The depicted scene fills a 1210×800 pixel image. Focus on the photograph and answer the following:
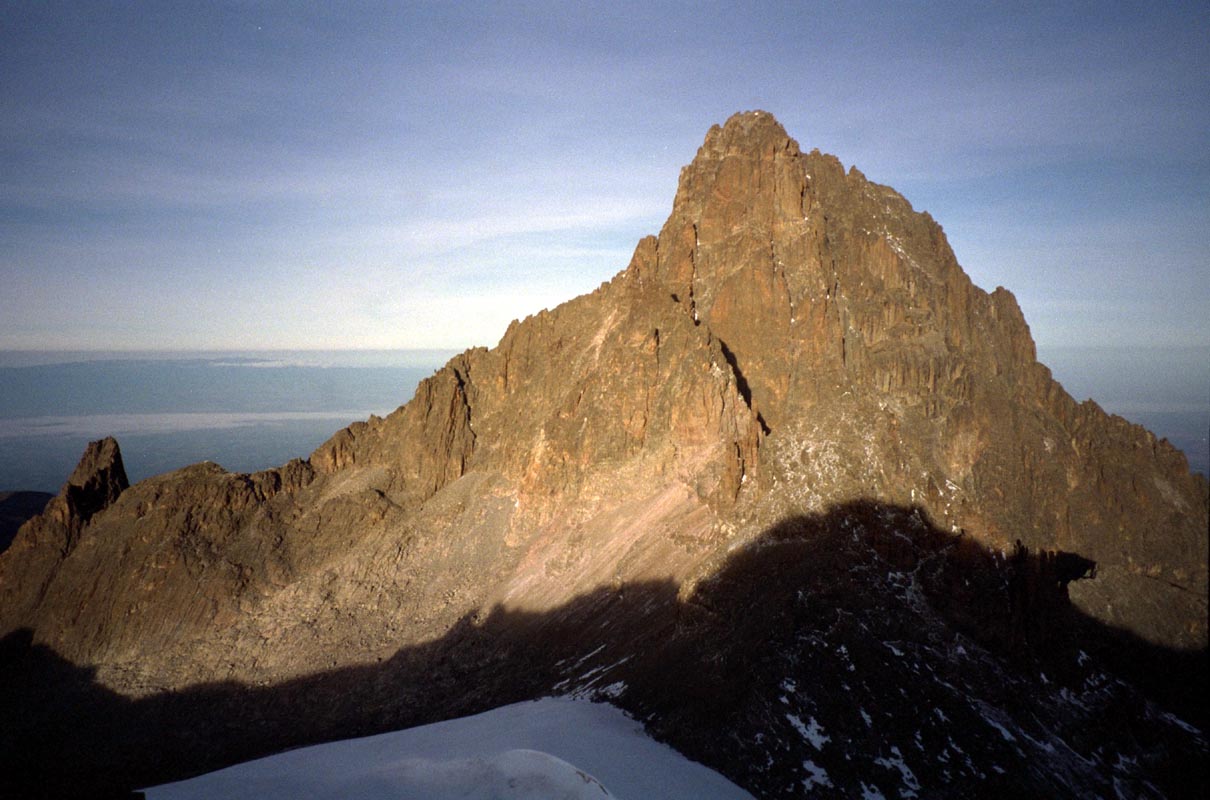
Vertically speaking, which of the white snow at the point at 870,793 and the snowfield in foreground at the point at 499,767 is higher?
the white snow at the point at 870,793

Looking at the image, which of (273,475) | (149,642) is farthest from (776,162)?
(149,642)

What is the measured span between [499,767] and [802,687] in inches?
506

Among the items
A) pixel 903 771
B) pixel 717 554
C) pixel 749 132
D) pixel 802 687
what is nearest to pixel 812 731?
pixel 802 687

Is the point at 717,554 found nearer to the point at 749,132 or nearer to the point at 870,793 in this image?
the point at 870,793

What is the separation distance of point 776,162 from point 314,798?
Result: 53.6m

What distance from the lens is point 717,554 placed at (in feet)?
129

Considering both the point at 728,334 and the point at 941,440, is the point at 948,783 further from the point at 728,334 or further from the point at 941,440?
the point at 728,334

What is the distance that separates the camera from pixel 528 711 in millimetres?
33562

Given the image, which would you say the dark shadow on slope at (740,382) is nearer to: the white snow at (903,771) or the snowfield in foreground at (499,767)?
the snowfield in foreground at (499,767)

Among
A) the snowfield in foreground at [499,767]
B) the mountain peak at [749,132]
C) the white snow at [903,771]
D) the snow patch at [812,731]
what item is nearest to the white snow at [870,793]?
the white snow at [903,771]

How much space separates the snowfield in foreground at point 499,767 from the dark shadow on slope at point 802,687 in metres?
1.83

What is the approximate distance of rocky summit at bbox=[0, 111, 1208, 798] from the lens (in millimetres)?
25641

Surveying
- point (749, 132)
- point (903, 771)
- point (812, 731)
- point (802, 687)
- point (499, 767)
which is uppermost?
point (749, 132)

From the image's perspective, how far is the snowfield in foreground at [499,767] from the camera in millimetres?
24469
